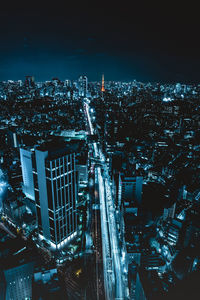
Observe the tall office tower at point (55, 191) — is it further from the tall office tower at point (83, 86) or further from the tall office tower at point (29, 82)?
the tall office tower at point (29, 82)

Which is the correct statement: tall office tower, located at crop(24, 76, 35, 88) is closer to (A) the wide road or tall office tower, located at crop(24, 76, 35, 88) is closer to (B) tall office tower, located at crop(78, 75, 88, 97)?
(B) tall office tower, located at crop(78, 75, 88, 97)

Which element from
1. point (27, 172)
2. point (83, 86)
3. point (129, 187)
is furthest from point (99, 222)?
point (83, 86)

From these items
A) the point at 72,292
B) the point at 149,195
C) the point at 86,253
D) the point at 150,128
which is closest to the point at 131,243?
the point at 86,253

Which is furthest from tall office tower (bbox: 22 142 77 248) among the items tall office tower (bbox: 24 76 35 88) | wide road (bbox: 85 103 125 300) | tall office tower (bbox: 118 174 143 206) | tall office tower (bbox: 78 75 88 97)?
tall office tower (bbox: 24 76 35 88)

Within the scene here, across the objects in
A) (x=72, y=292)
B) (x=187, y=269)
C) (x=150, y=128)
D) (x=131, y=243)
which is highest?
(x=150, y=128)

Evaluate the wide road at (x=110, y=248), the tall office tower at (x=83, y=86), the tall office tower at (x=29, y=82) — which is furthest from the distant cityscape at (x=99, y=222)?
the tall office tower at (x=83, y=86)

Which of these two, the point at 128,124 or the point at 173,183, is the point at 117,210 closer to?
the point at 173,183

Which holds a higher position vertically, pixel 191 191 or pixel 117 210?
pixel 191 191
